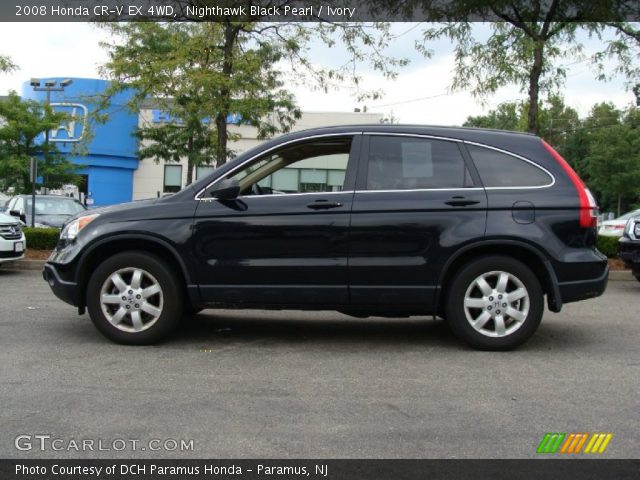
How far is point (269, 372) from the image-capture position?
15.8 feet

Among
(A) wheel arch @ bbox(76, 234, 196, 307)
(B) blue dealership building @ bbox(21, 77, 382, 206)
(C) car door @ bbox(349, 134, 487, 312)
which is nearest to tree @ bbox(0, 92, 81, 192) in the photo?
(B) blue dealership building @ bbox(21, 77, 382, 206)

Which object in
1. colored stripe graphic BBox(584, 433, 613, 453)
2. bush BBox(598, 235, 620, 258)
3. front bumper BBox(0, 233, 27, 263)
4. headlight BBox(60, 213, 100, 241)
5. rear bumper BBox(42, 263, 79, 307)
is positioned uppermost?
headlight BBox(60, 213, 100, 241)

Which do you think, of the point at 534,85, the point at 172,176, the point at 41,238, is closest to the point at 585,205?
the point at 534,85

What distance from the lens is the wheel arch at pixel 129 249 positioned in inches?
215

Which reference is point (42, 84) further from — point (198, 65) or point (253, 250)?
point (253, 250)

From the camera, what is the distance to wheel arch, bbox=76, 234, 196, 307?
17.9 feet

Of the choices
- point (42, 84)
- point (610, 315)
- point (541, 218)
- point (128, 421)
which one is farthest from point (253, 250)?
point (42, 84)

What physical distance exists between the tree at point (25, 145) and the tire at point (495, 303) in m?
22.8

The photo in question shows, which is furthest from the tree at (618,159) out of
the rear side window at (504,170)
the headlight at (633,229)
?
the rear side window at (504,170)

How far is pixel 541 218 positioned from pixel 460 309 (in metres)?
1.01

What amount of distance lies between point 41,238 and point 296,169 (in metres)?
10.2

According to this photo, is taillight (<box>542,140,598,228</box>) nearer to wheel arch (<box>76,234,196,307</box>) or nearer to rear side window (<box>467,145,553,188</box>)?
rear side window (<box>467,145,553,188</box>)

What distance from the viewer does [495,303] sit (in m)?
5.34

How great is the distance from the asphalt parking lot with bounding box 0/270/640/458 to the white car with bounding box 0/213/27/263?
459 cm
